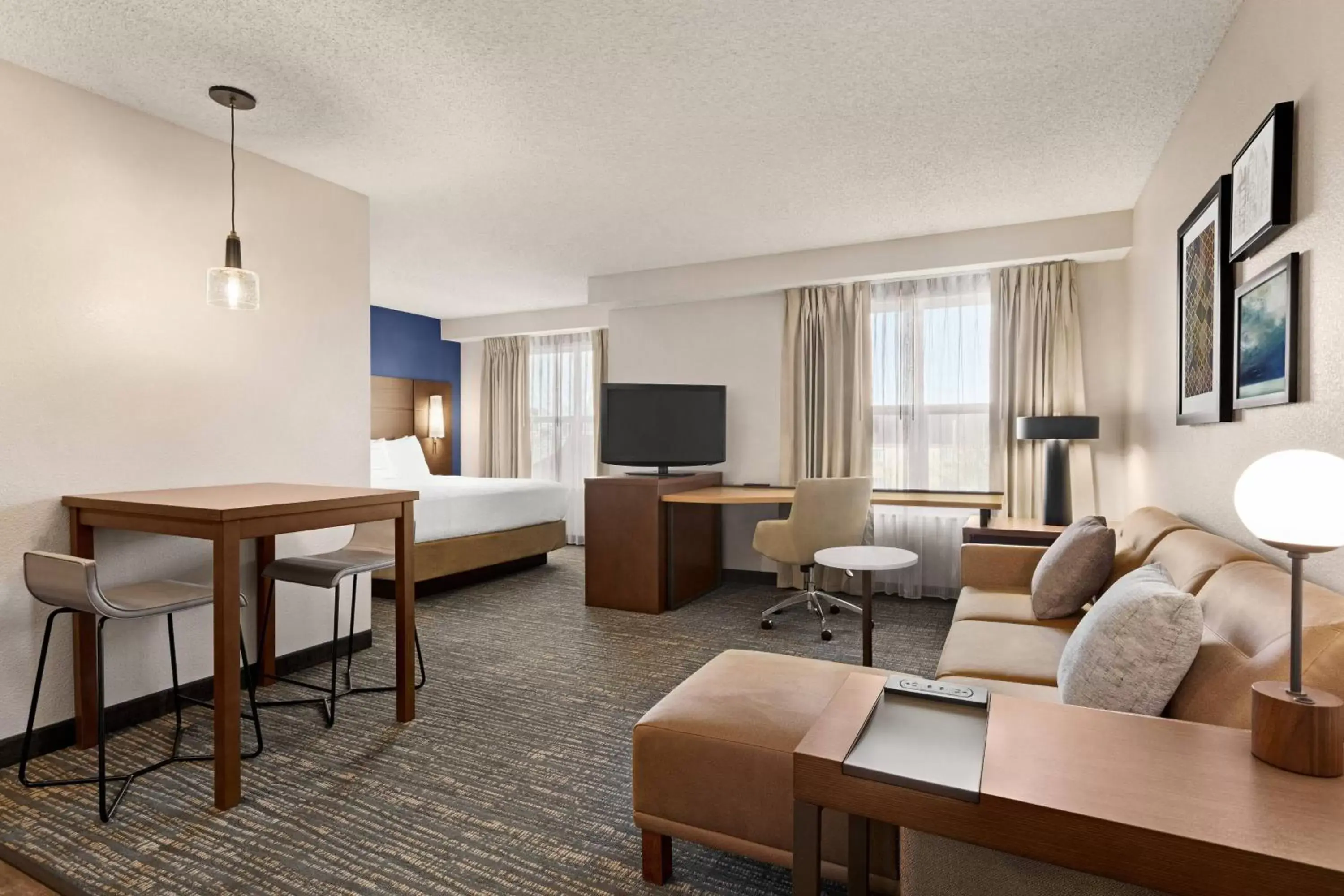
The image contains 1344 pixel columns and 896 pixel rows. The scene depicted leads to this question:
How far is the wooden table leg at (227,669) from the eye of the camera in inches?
82.7

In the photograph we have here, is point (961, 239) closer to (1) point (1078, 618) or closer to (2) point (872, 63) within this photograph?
(2) point (872, 63)

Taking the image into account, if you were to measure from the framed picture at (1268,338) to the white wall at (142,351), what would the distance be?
3.74 meters

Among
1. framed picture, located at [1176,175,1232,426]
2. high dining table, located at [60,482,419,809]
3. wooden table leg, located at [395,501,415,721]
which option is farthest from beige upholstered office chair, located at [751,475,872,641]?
high dining table, located at [60,482,419,809]

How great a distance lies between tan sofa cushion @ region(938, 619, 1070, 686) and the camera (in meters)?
2.09

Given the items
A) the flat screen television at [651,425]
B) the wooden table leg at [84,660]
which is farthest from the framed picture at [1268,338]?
the wooden table leg at [84,660]

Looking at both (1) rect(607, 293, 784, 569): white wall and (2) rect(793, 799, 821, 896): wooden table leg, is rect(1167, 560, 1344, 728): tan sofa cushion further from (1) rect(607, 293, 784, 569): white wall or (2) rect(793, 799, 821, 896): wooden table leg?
(1) rect(607, 293, 784, 569): white wall

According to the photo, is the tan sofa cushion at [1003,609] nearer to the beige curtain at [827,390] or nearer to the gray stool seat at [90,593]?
the beige curtain at [827,390]

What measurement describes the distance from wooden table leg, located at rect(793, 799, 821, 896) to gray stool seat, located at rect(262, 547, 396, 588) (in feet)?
6.94

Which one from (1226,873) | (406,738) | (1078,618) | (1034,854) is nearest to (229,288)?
(406,738)

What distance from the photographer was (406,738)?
2605mm

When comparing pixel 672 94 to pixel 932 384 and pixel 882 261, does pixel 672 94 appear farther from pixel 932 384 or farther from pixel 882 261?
pixel 932 384

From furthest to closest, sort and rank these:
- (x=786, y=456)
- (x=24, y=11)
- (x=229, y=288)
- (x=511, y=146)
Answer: (x=786, y=456)
(x=511, y=146)
(x=229, y=288)
(x=24, y=11)

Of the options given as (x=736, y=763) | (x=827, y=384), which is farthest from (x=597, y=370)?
(x=736, y=763)

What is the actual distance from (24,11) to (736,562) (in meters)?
4.79
